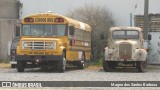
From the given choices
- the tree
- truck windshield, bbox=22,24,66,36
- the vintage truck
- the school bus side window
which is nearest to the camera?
truck windshield, bbox=22,24,66,36

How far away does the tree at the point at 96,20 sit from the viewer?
34.5 metres

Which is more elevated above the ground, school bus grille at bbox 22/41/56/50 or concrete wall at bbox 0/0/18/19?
concrete wall at bbox 0/0/18/19

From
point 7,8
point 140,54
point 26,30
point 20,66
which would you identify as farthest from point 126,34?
point 7,8

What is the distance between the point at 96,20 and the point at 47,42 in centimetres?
1312

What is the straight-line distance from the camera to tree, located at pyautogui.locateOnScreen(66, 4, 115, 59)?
34.5m

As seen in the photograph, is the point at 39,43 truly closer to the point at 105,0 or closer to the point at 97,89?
the point at 97,89

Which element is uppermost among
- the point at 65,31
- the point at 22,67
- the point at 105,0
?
the point at 105,0

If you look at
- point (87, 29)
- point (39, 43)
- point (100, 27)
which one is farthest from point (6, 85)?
point (100, 27)

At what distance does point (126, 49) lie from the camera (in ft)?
82.1

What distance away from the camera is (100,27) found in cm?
3547

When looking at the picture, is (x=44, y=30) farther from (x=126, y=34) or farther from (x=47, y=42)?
(x=126, y=34)

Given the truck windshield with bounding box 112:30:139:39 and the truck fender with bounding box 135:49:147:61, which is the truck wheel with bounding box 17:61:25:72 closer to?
the truck windshield with bounding box 112:30:139:39

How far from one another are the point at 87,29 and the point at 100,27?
568 centimetres

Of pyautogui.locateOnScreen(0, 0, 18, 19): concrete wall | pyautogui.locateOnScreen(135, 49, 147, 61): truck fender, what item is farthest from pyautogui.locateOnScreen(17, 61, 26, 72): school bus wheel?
pyautogui.locateOnScreen(0, 0, 18, 19): concrete wall
